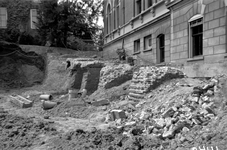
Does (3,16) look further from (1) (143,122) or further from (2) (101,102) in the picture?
(1) (143,122)

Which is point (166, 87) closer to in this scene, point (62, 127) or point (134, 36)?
point (62, 127)

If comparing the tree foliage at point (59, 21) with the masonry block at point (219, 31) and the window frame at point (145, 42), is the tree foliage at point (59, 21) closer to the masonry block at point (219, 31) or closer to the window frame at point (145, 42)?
the window frame at point (145, 42)

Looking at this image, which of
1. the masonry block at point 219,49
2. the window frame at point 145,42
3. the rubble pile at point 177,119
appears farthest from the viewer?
the window frame at point 145,42

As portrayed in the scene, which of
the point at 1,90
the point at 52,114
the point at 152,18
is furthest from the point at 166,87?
the point at 1,90

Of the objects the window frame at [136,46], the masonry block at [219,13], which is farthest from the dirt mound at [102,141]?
the window frame at [136,46]

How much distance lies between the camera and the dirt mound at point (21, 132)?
5.89 meters

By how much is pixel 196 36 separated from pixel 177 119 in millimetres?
6886

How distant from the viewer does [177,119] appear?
5.68 m

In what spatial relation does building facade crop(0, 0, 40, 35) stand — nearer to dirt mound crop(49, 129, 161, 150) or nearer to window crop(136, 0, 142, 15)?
window crop(136, 0, 142, 15)

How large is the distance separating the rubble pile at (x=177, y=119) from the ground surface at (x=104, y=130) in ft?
0.13

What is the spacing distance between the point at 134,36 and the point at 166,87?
458 inches

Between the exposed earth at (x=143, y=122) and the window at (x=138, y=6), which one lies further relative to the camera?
the window at (x=138, y=6)

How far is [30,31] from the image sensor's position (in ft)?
91.0

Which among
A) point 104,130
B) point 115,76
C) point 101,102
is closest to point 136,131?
point 104,130
